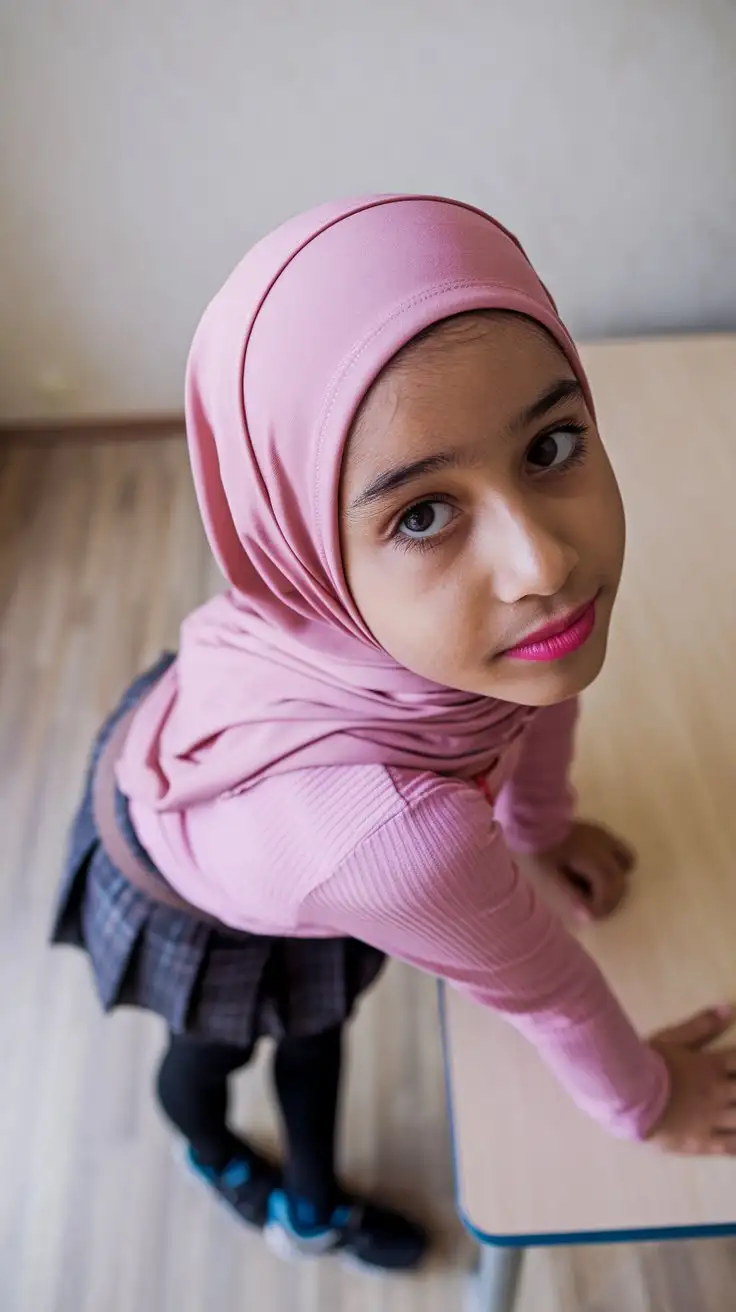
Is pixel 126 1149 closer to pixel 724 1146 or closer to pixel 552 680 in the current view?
pixel 724 1146

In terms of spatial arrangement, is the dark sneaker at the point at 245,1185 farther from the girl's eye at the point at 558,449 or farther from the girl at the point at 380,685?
the girl's eye at the point at 558,449

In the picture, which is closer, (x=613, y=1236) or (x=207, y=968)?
(x=613, y=1236)

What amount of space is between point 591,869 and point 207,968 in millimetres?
320

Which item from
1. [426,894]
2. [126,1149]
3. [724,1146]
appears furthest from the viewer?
[126,1149]

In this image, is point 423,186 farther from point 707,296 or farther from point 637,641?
point 637,641

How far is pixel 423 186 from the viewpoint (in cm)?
179

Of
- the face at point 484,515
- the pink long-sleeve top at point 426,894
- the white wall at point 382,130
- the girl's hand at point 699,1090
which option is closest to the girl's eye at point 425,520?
the face at point 484,515

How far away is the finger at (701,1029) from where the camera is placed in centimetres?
74

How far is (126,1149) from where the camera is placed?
51.2 inches

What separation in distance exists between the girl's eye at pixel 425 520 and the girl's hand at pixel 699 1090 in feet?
1.45

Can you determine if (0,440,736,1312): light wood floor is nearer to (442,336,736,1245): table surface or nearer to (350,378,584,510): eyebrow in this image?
(442,336,736,1245): table surface

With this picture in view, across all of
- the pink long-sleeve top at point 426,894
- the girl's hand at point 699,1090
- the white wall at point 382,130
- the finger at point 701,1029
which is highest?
the white wall at point 382,130

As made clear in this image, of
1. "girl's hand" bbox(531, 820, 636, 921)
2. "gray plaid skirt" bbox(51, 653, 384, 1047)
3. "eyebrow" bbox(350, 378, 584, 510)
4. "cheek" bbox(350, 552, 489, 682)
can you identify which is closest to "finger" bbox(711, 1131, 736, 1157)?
"girl's hand" bbox(531, 820, 636, 921)

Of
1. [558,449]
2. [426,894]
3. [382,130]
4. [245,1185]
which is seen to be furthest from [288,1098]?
[382,130]
